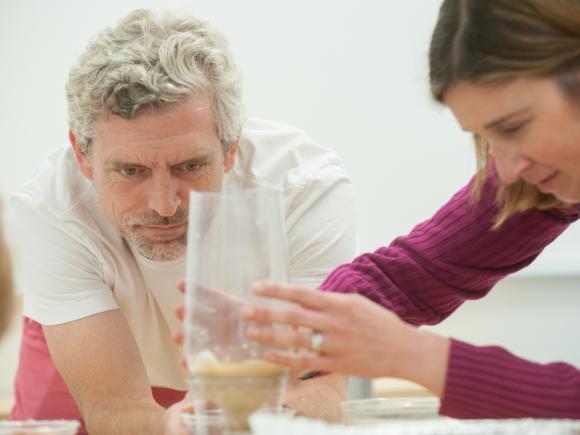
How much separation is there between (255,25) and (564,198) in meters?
2.03

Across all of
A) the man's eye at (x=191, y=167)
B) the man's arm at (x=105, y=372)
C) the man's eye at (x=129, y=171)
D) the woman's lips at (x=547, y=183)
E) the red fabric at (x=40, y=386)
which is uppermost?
the woman's lips at (x=547, y=183)

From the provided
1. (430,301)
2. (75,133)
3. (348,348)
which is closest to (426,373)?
(348,348)

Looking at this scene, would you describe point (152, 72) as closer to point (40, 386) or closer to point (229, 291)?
point (229, 291)

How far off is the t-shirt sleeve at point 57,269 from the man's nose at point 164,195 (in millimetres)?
265

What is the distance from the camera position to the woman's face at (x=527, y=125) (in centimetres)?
121

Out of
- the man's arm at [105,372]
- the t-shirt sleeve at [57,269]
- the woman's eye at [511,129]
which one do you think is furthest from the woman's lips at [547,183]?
the t-shirt sleeve at [57,269]

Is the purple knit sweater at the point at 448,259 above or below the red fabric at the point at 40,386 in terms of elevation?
above

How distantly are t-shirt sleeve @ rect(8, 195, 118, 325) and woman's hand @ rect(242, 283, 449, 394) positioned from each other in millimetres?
892

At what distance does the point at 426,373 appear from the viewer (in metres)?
1.14

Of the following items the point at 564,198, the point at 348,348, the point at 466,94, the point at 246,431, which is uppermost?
the point at 466,94

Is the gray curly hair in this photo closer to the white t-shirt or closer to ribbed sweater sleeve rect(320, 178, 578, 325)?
the white t-shirt

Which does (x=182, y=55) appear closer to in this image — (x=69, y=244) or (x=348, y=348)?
(x=69, y=244)

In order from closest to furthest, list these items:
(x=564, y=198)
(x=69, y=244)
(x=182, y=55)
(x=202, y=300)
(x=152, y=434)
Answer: (x=202, y=300), (x=564, y=198), (x=152, y=434), (x=182, y=55), (x=69, y=244)

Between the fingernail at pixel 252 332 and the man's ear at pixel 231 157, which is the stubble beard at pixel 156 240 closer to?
the man's ear at pixel 231 157
